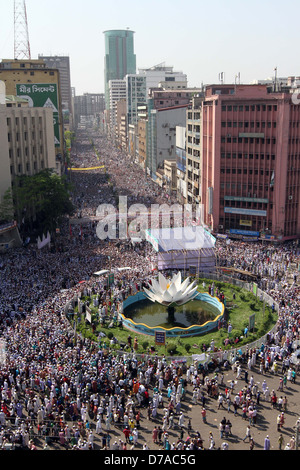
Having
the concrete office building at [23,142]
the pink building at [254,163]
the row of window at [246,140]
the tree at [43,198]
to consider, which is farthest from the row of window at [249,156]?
the concrete office building at [23,142]

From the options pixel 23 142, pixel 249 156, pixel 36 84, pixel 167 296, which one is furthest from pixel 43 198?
pixel 36 84

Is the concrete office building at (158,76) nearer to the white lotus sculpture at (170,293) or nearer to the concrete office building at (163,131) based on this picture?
the concrete office building at (163,131)

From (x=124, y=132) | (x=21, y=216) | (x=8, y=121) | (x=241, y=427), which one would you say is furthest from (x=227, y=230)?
(x=124, y=132)

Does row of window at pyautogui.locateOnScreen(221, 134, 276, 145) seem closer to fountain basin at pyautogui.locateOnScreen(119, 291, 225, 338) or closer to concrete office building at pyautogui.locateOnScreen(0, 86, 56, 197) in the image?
fountain basin at pyautogui.locateOnScreen(119, 291, 225, 338)

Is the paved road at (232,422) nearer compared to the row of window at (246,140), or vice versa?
the paved road at (232,422)

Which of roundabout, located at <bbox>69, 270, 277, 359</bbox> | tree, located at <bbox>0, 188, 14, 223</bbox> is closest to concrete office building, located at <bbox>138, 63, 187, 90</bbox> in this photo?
tree, located at <bbox>0, 188, 14, 223</bbox>

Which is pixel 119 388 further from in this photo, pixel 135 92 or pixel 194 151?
pixel 135 92

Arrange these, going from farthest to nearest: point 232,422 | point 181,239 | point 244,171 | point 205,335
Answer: point 244,171
point 181,239
point 205,335
point 232,422
